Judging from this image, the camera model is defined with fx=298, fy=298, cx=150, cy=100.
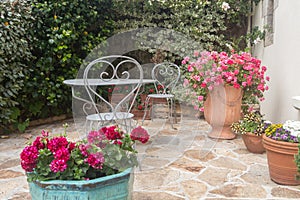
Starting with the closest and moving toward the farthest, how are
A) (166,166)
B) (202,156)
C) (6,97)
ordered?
(166,166)
(202,156)
(6,97)

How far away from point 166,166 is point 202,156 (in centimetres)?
43

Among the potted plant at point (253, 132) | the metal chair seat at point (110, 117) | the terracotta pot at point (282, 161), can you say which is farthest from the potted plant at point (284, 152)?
the metal chair seat at point (110, 117)

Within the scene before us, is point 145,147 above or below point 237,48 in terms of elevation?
below

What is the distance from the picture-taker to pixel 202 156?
110 inches

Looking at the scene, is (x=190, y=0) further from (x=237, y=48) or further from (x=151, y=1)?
(x=237, y=48)

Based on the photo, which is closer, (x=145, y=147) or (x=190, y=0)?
(x=145, y=147)

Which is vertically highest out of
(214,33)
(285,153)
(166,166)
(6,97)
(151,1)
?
(151,1)

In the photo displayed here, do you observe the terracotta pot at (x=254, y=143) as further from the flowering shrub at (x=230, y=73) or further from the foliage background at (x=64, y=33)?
the foliage background at (x=64, y=33)

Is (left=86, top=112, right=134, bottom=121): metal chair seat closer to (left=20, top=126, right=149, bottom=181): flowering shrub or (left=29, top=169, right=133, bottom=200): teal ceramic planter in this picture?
(left=20, top=126, right=149, bottom=181): flowering shrub

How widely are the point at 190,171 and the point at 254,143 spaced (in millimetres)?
780

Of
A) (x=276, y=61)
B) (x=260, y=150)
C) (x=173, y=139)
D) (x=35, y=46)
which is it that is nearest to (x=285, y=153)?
(x=260, y=150)

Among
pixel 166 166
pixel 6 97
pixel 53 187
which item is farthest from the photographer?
pixel 6 97

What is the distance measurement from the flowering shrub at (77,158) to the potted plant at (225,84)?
73.0 inches

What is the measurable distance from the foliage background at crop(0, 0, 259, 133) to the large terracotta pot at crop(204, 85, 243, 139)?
69.5 inches
